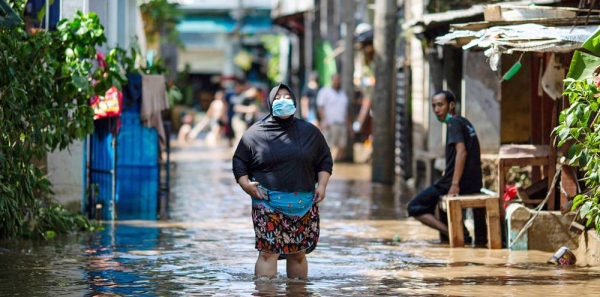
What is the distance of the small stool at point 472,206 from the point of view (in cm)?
1330

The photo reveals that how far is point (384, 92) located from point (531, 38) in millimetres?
11127

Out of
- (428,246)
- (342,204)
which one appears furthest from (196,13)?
(428,246)

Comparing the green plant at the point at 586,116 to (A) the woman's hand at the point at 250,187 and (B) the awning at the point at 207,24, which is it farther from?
(B) the awning at the point at 207,24

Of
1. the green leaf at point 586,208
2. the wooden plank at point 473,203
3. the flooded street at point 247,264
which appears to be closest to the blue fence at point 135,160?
the flooded street at point 247,264

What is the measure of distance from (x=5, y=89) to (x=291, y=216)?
131 inches

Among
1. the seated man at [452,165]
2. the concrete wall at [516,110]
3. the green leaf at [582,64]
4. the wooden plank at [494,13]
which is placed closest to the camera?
the green leaf at [582,64]

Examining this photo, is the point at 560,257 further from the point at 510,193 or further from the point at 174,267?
the point at 174,267

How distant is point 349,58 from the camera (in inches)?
1105

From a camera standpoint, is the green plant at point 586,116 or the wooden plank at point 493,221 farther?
the wooden plank at point 493,221

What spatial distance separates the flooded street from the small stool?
0.51 feet

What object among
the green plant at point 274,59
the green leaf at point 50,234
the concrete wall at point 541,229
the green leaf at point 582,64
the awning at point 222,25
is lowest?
the green leaf at point 50,234

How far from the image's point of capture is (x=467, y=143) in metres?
13.6

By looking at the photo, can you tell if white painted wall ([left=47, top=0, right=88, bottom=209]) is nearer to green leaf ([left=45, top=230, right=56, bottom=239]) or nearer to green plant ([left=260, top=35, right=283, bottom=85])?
green leaf ([left=45, top=230, right=56, bottom=239])

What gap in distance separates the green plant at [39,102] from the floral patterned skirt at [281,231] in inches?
113
